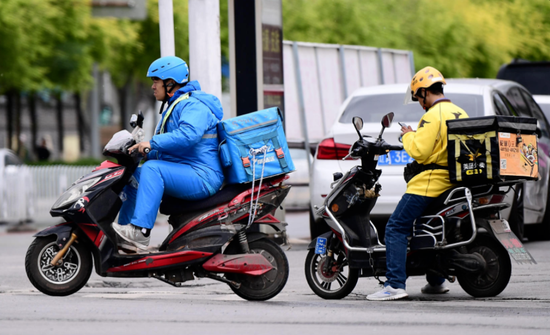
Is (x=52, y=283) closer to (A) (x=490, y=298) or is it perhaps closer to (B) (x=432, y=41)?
(A) (x=490, y=298)

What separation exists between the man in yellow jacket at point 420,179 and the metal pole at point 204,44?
3802mm

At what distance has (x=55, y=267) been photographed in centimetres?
695

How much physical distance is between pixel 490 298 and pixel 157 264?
7.65 feet

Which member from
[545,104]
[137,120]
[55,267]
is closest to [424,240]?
[137,120]

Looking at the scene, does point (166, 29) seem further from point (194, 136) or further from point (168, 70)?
point (194, 136)

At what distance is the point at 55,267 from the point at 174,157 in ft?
3.69

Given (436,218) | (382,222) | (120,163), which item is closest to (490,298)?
(436,218)

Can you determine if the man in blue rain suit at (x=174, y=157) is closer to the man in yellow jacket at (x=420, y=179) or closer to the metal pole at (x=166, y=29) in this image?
the man in yellow jacket at (x=420, y=179)

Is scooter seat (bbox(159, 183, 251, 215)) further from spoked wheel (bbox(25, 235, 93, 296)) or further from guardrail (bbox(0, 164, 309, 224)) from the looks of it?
guardrail (bbox(0, 164, 309, 224))

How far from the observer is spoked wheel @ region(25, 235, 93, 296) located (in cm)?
689

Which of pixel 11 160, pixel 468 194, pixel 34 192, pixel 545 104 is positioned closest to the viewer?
pixel 468 194

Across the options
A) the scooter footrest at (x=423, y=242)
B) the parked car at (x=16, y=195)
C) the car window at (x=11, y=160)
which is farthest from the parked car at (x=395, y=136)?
the car window at (x=11, y=160)

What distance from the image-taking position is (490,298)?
700cm

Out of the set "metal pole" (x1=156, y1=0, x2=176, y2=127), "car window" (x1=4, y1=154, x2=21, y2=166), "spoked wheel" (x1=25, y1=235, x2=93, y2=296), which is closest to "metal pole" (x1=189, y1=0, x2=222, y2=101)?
"metal pole" (x1=156, y1=0, x2=176, y2=127)
